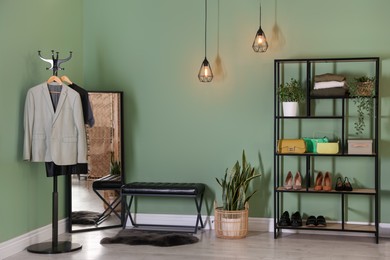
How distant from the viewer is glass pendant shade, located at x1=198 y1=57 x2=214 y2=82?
6.28 metres

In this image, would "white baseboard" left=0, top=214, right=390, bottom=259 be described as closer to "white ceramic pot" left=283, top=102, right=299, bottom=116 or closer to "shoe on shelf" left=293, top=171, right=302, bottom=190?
"shoe on shelf" left=293, top=171, right=302, bottom=190

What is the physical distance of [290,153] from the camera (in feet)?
19.1

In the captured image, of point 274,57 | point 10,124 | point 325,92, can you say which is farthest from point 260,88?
point 10,124

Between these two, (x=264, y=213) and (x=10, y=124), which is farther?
(x=264, y=213)

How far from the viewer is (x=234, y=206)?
6016 mm

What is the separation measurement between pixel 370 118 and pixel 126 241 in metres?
2.83

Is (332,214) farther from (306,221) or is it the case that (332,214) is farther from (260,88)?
(260,88)

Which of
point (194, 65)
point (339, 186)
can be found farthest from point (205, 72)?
point (339, 186)

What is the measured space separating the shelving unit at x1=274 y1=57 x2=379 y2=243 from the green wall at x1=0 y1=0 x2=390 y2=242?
0.10 m

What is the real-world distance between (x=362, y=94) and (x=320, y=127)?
23.7 inches

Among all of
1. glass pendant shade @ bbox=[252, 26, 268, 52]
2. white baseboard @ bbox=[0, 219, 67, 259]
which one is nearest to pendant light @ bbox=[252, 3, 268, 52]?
glass pendant shade @ bbox=[252, 26, 268, 52]

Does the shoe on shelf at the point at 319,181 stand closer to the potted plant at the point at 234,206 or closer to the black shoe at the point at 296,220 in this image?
the black shoe at the point at 296,220

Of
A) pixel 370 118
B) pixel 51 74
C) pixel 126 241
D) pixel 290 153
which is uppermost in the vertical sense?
pixel 51 74

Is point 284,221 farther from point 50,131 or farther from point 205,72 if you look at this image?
point 50,131
